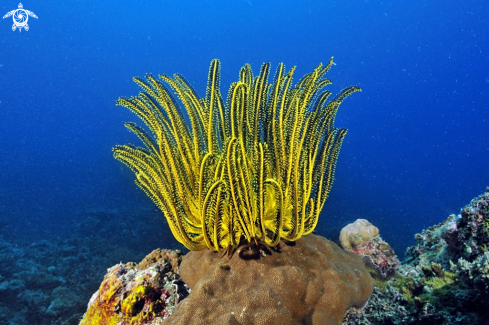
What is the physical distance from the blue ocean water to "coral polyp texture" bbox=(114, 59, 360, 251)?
4551cm

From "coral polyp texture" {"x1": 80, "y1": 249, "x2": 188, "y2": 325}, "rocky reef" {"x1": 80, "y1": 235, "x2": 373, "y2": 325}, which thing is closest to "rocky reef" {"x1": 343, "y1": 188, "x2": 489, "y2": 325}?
"rocky reef" {"x1": 80, "y1": 235, "x2": 373, "y2": 325}

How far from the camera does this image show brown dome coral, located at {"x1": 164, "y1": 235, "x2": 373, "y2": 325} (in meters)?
2.27

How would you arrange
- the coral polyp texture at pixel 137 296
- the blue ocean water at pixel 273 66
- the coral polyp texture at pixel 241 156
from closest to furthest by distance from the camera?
1. the coral polyp texture at pixel 241 156
2. the coral polyp texture at pixel 137 296
3. the blue ocean water at pixel 273 66

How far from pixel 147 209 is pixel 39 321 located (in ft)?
32.8

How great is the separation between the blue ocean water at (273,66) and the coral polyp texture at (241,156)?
45.5m

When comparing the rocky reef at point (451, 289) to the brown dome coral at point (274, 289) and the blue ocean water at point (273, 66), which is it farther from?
the blue ocean water at point (273, 66)

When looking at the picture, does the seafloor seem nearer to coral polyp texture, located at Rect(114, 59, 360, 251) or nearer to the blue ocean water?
coral polyp texture, located at Rect(114, 59, 360, 251)

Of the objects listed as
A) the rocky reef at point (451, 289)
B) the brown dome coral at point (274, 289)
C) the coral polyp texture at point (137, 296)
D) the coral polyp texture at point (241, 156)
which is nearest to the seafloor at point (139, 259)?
the rocky reef at point (451, 289)

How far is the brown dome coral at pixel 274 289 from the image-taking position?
7.44 feet

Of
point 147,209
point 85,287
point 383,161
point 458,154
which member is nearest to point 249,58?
point 383,161

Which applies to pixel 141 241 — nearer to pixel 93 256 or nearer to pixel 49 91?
pixel 93 256

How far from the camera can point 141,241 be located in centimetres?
1460

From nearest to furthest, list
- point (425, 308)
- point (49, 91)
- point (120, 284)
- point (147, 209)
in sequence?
1. point (425, 308)
2. point (120, 284)
3. point (147, 209)
4. point (49, 91)

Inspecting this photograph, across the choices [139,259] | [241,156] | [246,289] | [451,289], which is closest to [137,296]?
[246,289]
